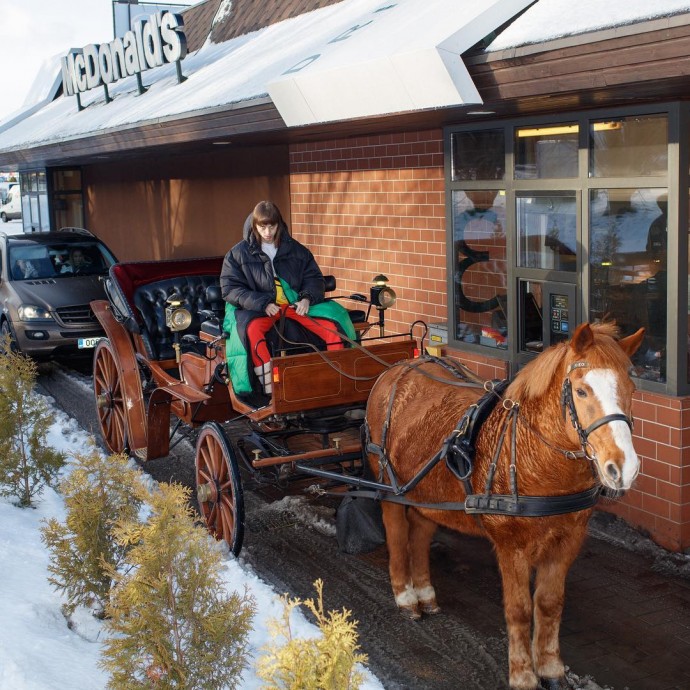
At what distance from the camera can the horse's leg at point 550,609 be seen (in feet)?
15.5

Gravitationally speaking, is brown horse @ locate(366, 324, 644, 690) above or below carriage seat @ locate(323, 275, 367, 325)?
below

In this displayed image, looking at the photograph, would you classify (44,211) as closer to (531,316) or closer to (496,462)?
(531,316)

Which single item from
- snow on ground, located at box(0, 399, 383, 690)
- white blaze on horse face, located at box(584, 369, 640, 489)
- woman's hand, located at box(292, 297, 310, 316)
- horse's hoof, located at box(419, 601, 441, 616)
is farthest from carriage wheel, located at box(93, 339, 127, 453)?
white blaze on horse face, located at box(584, 369, 640, 489)

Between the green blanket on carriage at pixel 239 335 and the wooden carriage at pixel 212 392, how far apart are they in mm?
134

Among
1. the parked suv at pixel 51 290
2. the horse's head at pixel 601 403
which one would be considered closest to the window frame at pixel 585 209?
the horse's head at pixel 601 403

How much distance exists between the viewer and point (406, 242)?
33.3 feet

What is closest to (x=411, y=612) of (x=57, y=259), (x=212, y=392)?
(x=212, y=392)

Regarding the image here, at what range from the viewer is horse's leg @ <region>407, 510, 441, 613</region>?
5785 mm

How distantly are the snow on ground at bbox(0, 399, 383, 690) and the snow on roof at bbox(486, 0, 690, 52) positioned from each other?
353cm

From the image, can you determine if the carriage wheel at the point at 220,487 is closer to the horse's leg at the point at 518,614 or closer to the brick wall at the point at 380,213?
the horse's leg at the point at 518,614

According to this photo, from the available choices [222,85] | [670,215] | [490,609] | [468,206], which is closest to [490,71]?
[670,215]

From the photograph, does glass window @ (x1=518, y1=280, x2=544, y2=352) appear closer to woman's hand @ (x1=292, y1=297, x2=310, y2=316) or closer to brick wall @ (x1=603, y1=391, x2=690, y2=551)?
brick wall @ (x1=603, y1=391, x2=690, y2=551)

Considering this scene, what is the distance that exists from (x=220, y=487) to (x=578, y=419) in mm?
3256

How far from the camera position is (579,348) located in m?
4.19
